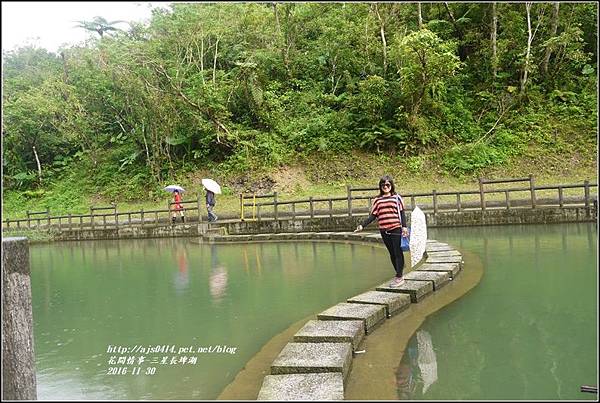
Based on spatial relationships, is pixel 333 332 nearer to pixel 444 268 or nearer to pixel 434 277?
pixel 434 277

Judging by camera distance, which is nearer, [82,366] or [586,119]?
[82,366]

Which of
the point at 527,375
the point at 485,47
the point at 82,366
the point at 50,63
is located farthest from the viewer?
the point at 50,63

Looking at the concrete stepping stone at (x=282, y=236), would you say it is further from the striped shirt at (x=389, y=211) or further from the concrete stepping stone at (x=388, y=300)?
the concrete stepping stone at (x=388, y=300)

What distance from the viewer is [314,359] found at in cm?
369

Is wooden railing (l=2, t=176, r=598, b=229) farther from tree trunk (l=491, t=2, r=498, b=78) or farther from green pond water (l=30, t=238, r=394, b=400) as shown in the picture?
tree trunk (l=491, t=2, r=498, b=78)

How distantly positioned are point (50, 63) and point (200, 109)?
20092 millimetres

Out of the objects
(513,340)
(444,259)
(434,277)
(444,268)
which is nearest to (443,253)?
(444,259)

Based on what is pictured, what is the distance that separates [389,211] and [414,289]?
102cm

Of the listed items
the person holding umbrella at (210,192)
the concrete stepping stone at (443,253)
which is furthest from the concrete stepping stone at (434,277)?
the person holding umbrella at (210,192)

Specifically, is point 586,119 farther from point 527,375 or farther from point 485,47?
point 527,375

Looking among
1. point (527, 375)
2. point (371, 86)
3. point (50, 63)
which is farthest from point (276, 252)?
point (50, 63)

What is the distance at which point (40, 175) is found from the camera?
31.3 metres

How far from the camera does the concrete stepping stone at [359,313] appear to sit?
470cm

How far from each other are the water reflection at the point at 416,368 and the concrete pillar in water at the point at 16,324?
2121 mm
